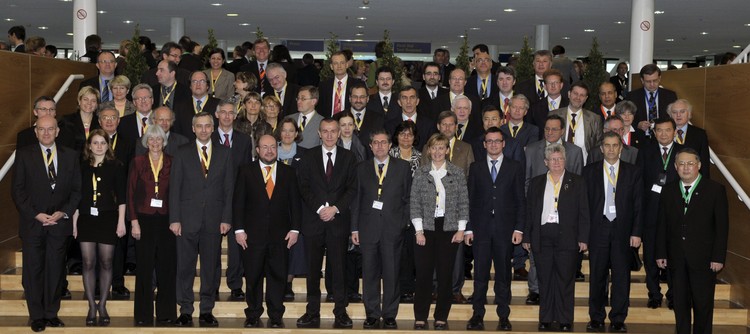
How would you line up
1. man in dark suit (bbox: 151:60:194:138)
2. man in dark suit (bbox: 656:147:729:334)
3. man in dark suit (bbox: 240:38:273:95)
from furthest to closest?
man in dark suit (bbox: 240:38:273:95) → man in dark suit (bbox: 151:60:194:138) → man in dark suit (bbox: 656:147:729:334)

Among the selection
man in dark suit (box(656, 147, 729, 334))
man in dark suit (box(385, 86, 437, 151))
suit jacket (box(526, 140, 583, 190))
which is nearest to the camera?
man in dark suit (box(656, 147, 729, 334))

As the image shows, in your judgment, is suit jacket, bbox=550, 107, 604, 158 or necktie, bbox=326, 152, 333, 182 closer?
necktie, bbox=326, 152, 333, 182

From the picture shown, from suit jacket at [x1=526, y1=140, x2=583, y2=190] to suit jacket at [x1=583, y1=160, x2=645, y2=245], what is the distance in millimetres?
357

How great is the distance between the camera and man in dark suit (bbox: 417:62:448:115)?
31.4 feet

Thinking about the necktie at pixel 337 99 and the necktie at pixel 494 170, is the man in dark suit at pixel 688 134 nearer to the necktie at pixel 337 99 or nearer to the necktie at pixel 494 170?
the necktie at pixel 494 170

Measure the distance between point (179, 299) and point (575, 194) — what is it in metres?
3.53

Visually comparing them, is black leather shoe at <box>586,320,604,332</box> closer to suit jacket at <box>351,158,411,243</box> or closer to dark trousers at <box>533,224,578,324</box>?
dark trousers at <box>533,224,578,324</box>

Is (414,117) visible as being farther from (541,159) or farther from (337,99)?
(541,159)

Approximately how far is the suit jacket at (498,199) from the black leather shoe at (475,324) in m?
0.74

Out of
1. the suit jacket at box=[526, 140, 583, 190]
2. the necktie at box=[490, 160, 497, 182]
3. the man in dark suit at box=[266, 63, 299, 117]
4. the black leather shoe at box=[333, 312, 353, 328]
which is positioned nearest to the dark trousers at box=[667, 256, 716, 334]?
the suit jacket at box=[526, 140, 583, 190]

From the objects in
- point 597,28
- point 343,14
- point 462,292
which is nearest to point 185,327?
point 462,292

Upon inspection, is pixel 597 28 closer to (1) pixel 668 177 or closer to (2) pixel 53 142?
(1) pixel 668 177

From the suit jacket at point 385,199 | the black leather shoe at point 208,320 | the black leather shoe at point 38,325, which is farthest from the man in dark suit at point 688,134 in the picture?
the black leather shoe at point 38,325

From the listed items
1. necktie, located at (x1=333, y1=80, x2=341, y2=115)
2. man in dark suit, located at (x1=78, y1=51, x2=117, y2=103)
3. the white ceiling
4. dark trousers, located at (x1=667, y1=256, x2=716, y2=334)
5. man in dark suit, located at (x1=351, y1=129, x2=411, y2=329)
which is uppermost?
the white ceiling
